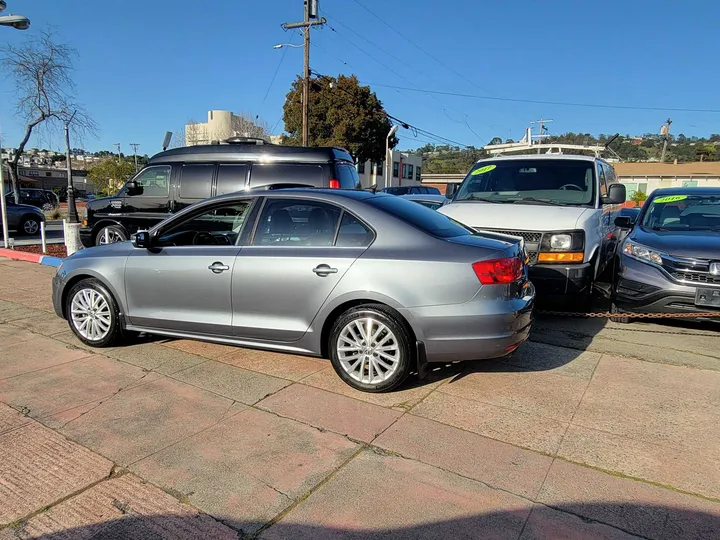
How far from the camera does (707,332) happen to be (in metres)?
5.73

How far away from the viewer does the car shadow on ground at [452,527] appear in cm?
240

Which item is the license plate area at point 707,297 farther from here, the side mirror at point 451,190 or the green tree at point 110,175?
the green tree at point 110,175

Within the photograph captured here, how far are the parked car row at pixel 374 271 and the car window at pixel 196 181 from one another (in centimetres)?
346

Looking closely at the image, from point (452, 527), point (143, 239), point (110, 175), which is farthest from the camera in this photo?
point (110, 175)

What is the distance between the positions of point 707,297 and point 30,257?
1208 centimetres

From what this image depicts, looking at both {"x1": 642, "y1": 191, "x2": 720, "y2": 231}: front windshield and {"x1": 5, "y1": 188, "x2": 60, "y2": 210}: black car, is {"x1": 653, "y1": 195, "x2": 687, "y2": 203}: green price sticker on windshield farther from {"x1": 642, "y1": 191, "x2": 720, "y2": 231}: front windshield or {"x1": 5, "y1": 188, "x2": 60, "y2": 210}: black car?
{"x1": 5, "y1": 188, "x2": 60, "y2": 210}: black car

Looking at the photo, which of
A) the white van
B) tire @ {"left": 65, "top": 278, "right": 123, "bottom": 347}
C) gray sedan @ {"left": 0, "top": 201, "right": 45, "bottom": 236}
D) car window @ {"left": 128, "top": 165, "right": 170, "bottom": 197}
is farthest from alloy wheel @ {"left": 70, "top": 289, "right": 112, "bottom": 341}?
gray sedan @ {"left": 0, "top": 201, "right": 45, "bottom": 236}

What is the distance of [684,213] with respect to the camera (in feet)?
21.0

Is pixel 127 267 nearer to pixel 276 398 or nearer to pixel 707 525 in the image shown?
pixel 276 398

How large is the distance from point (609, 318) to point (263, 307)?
4516 mm

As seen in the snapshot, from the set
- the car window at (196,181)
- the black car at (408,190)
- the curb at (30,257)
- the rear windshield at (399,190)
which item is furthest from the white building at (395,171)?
the car window at (196,181)

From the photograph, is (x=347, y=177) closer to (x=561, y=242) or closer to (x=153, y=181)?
(x=153, y=181)

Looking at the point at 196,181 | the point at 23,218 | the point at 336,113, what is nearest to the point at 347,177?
the point at 196,181

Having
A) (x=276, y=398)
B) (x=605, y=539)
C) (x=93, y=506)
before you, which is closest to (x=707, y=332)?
(x=605, y=539)
